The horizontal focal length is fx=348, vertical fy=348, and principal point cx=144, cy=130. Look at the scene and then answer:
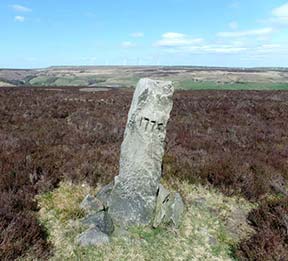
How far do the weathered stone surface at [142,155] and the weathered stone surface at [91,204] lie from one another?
172mm

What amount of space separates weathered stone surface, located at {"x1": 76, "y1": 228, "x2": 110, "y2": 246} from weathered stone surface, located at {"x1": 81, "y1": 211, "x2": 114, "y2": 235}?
0.10 m

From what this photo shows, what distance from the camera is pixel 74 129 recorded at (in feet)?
36.9

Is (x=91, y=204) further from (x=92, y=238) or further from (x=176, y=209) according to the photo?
(x=176, y=209)

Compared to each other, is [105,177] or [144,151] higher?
[144,151]

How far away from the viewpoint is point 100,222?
16.1 ft

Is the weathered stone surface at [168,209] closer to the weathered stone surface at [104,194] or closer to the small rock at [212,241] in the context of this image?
the small rock at [212,241]

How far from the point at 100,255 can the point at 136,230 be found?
2.57 feet

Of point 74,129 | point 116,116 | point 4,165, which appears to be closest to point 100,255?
point 4,165

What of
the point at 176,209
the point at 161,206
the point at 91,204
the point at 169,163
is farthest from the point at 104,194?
the point at 169,163

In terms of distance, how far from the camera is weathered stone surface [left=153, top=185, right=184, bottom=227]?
5.21 m

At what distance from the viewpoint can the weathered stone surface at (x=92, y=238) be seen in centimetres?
460

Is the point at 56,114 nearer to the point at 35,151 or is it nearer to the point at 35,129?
the point at 35,129

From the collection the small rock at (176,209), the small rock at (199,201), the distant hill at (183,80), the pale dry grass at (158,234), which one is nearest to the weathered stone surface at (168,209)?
the small rock at (176,209)

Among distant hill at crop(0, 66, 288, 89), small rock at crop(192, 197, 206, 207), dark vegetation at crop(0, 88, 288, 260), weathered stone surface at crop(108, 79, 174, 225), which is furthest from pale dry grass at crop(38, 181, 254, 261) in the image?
distant hill at crop(0, 66, 288, 89)
